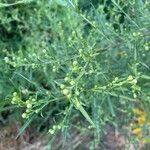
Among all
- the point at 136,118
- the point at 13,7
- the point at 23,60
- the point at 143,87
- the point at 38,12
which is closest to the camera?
the point at 23,60

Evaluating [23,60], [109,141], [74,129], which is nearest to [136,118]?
[109,141]

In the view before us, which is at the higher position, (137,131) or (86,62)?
(86,62)

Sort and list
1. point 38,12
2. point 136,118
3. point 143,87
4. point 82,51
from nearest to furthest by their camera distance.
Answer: point 82,51, point 143,87, point 38,12, point 136,118

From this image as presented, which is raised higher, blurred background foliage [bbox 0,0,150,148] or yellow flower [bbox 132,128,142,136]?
blurred background foliage [bbox 0,0,150,148]

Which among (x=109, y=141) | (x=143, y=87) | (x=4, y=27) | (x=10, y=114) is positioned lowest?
(x=109, y=141)

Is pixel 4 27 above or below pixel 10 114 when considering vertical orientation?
above

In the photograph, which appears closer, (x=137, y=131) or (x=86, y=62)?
(x=86, y=62)

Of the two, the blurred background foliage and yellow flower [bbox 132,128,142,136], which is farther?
yellow flower [bbox 132,128,142,136]

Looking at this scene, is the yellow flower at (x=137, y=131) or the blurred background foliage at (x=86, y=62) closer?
the blurred background foliage at (x=86, y=62)

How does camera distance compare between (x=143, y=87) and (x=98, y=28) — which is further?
(x=143, y=87)

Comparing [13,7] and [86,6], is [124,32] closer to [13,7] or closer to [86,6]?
[86,6]

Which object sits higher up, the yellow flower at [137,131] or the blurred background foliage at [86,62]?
the blurred background foliage at [86,62]
